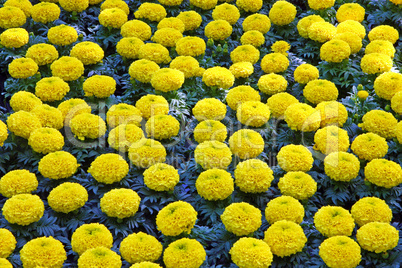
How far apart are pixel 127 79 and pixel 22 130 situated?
77.8 inches

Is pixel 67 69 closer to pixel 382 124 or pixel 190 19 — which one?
pixel 190 19

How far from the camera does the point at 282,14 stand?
8.05 meters

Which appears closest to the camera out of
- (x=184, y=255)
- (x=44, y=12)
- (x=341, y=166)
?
(x=184, y=255)

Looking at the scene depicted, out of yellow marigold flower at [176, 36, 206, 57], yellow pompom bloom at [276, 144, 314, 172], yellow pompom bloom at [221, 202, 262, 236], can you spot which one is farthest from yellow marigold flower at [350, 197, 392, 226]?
yellow marigold flower at [176, 36, 206, 57]

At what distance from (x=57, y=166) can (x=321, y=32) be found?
4421 millimetres

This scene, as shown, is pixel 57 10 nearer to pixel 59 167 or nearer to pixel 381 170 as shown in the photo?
pixel 59 167

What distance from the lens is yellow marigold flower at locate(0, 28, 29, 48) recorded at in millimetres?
7206

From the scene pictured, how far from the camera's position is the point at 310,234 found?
5.01 metres

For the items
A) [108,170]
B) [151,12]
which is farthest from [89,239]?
[151,12]

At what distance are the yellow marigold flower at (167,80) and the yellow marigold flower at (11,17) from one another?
102 inches

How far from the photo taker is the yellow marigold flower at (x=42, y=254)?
4293 mm

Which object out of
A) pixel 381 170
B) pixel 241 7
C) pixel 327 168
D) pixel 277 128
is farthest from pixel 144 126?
pixel 241 7

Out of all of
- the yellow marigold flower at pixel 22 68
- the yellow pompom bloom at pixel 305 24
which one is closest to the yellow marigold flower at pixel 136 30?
the yellow marigold flower at pixel 22 68

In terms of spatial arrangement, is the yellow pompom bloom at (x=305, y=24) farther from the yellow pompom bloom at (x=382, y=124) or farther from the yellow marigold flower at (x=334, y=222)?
the yellow marigold flower at (x=334, y=222)
